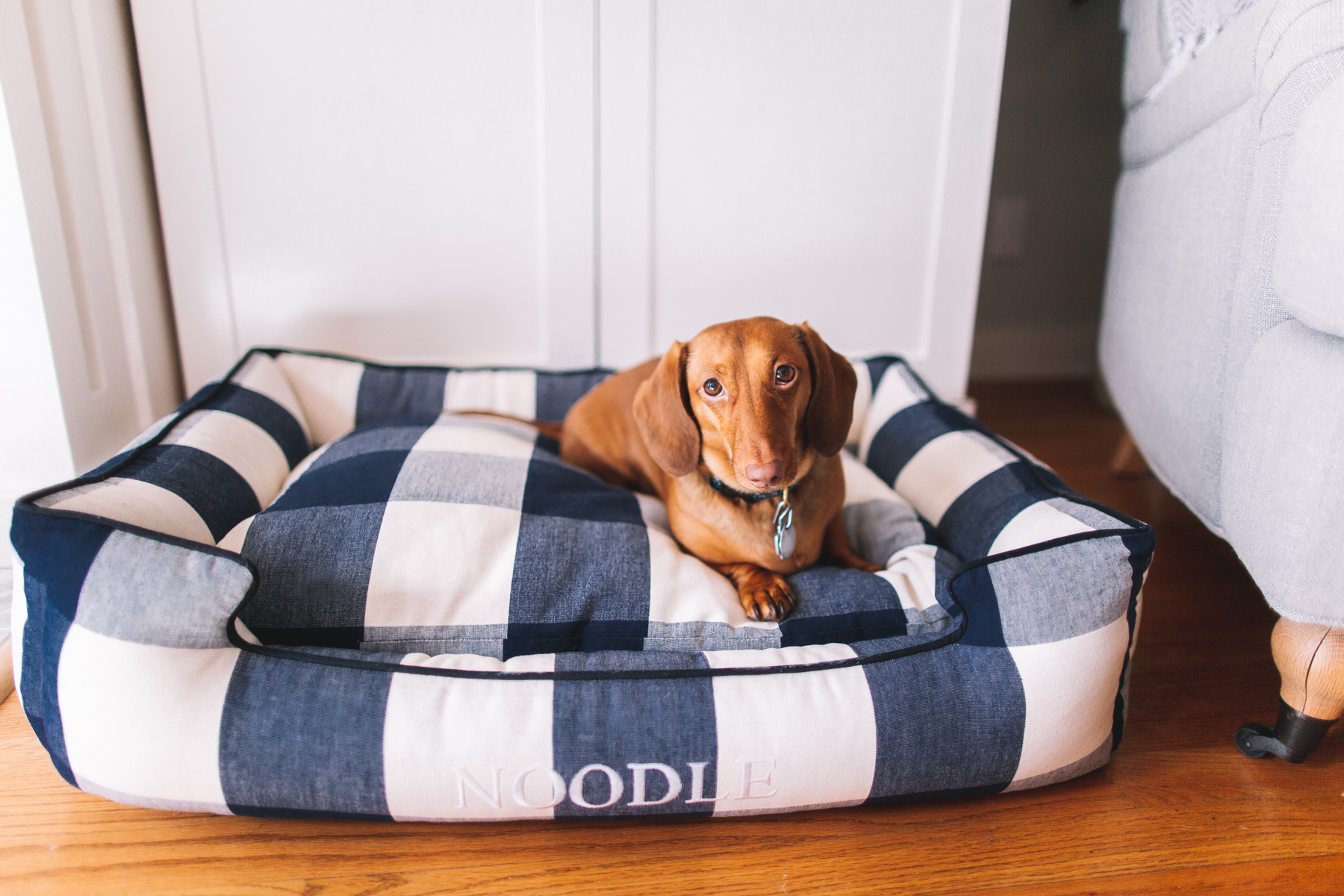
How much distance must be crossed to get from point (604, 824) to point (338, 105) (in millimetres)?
1654

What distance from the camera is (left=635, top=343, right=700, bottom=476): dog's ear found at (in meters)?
1.22

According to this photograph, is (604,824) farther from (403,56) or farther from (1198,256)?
(403,56)

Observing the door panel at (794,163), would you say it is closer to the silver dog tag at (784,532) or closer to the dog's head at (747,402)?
the dog's head at (747,402)

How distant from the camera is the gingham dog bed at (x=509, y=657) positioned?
0.88 m

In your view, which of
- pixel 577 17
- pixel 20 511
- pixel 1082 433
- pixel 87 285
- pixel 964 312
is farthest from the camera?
pixel 1082 433

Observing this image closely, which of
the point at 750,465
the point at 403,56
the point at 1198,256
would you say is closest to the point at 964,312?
the point at 1198,256

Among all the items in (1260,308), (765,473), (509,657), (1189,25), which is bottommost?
(509,657)

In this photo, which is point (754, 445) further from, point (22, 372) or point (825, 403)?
point (22, 372)

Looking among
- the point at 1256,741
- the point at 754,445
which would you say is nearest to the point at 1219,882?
the point at 1256,741

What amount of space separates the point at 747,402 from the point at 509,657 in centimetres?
48

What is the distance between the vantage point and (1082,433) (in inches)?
101

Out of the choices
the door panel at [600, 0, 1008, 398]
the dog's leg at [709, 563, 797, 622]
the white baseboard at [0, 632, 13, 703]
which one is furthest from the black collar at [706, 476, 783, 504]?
the white baseboard at [0, 632, 13, 703]

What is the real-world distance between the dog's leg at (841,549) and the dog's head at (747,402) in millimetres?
162

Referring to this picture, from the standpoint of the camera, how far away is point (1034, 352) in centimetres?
315
